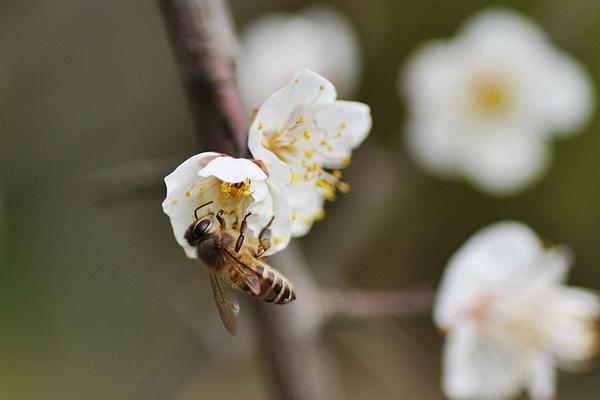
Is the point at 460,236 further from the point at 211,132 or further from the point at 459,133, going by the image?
the point at 211,132

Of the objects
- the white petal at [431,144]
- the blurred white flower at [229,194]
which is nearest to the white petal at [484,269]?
the blurred white flower at [229,194]

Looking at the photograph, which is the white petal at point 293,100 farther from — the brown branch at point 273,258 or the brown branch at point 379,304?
the brown branch at point 379,304

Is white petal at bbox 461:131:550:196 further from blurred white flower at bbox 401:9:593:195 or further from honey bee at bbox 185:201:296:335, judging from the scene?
honey bee at bbox 185:201:296:335

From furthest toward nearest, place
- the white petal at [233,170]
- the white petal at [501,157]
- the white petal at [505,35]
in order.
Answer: the white petal at [501,157], the white petal at [505,35], the white petal at [233,170]

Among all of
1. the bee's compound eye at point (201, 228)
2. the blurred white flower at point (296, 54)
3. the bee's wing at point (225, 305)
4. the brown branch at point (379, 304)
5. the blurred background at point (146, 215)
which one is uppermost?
the bee's compound eye at point (201, 228)

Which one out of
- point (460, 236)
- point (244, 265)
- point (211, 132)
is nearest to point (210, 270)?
point (244, 265)
